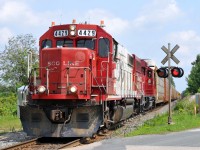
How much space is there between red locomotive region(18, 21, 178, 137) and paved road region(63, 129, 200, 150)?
1152 millimetres

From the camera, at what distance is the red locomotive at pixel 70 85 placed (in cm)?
1256

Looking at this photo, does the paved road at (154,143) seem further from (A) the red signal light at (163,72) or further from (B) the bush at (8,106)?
(B) the bush at (8,106)

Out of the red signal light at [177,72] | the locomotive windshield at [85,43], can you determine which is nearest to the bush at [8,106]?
the red signal light at [177,72]

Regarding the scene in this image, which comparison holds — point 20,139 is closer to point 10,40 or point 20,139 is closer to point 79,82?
point 79,82

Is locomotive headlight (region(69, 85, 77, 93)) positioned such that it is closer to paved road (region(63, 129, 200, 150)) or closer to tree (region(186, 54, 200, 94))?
paved road (region(63, 129, 200, 150))

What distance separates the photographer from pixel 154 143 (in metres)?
11.4

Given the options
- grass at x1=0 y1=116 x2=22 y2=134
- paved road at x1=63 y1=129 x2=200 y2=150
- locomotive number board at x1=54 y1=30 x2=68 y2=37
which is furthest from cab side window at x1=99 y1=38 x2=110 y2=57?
grass at x1=0 y1=116 x2=22 y2=134

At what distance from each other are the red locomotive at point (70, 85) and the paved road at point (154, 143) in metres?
1.15

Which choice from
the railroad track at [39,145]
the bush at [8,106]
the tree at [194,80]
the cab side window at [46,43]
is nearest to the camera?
the railroad track at [39,145]

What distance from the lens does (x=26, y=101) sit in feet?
42.7

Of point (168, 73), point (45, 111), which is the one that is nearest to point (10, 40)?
point (168, 73)

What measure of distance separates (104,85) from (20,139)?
3.72 meters

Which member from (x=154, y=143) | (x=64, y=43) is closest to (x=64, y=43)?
(x=64, y=43)

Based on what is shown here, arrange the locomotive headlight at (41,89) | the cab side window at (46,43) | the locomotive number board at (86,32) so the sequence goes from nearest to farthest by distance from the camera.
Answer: the locomotive headlight at (41,89) < the locomotive number board at (86,32) < the cab side window at (46,43)
